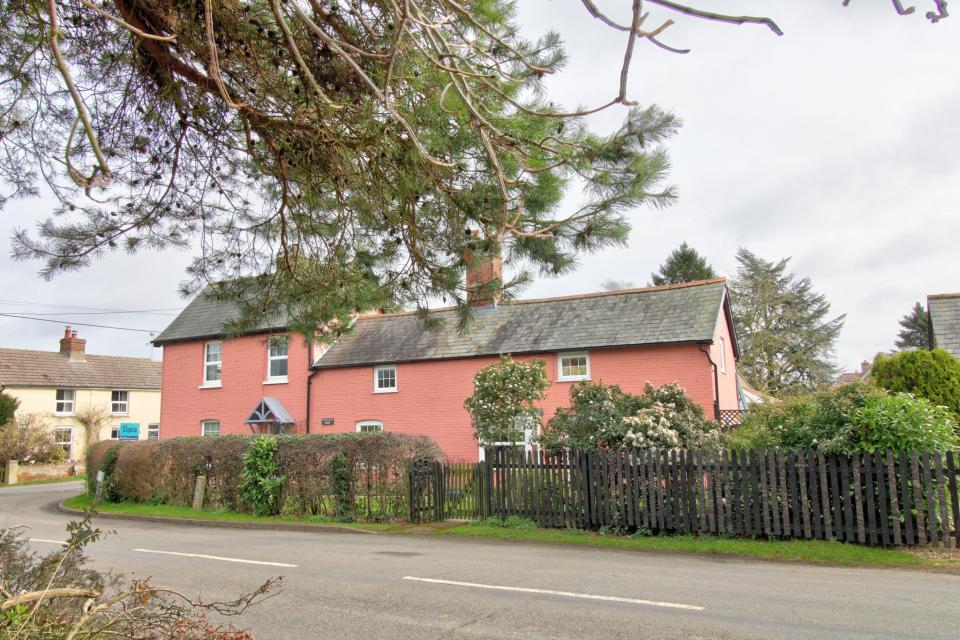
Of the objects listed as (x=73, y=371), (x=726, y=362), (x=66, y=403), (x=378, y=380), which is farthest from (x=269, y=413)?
(x=73, y=371)

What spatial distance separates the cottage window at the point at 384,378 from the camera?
25.0 meters

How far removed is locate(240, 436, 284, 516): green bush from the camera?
55.4 ft

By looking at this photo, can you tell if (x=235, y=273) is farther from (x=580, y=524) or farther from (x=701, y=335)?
(x=701, y=335)

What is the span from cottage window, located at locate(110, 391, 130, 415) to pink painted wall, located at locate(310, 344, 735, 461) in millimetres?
23742

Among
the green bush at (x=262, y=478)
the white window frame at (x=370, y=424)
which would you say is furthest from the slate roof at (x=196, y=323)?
the green bush at (x=262, y=478)

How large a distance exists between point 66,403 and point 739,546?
41279 mm

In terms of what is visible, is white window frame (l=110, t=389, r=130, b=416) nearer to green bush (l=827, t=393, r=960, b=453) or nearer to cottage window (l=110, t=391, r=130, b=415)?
cottage window (l=110, t=391, r=130, b=415)

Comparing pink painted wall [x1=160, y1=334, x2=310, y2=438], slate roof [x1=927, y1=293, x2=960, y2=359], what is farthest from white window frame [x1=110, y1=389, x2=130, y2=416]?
slate roof [x1=927, y1=293, x2=960, y2=359]

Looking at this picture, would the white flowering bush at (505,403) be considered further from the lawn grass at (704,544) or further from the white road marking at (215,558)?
the white road marking at (215,558)

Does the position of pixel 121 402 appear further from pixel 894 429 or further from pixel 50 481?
pixel 894 429

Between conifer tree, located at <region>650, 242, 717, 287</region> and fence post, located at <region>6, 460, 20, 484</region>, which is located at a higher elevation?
conifer tree, located at <region>650, 242, 717, 287</region>

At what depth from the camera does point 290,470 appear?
656 inches

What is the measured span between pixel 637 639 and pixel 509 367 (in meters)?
11.7

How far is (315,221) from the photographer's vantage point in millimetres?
7180
